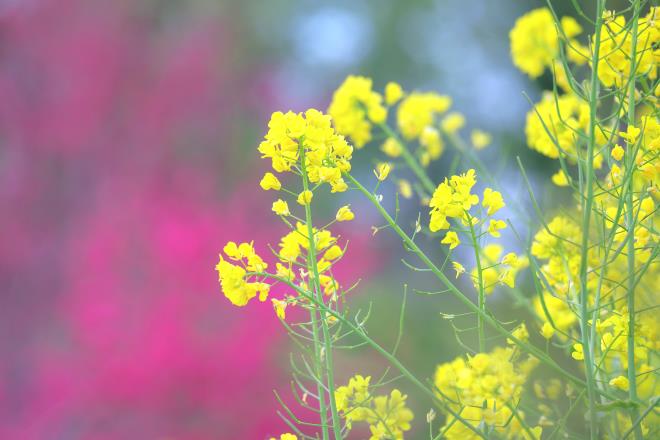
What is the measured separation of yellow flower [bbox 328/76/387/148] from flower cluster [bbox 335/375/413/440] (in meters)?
0.40

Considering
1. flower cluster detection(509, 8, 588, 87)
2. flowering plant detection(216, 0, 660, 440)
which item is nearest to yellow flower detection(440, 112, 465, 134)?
flower cluster detection(509, 8, 588, 87)

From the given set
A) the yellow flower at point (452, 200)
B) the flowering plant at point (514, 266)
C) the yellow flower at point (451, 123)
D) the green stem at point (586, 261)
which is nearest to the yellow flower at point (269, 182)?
the flowering plant at point (514, 266)

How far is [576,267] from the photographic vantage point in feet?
2.65

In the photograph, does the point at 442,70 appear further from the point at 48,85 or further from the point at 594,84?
the point at 594,84

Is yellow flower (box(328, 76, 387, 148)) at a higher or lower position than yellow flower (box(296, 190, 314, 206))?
higher

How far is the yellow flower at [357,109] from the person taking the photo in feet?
3.47

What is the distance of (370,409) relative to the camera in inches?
28.5

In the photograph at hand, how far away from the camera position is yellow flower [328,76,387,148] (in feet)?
3.47

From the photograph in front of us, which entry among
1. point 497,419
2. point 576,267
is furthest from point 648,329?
point 497,419

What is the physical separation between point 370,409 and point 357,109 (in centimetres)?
48

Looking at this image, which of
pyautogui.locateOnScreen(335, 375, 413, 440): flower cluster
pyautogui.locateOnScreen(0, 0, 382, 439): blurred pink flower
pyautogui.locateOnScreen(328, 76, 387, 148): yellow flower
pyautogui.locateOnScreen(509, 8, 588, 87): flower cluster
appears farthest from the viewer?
pyautogui.locateOnScreen(0, 0, 382, 439): blurred pink flower

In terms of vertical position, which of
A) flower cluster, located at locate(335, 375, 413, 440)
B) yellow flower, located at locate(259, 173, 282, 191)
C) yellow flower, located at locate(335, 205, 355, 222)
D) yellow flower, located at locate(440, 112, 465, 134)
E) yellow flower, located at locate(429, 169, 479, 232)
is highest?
yellow flower, located at locate(440, 112, 465, 134)

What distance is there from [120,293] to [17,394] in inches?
16.6

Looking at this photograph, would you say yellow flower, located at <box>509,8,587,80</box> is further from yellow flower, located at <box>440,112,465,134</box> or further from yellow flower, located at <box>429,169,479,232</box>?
yellow flower, located at <box>429,169,479,232</box>
